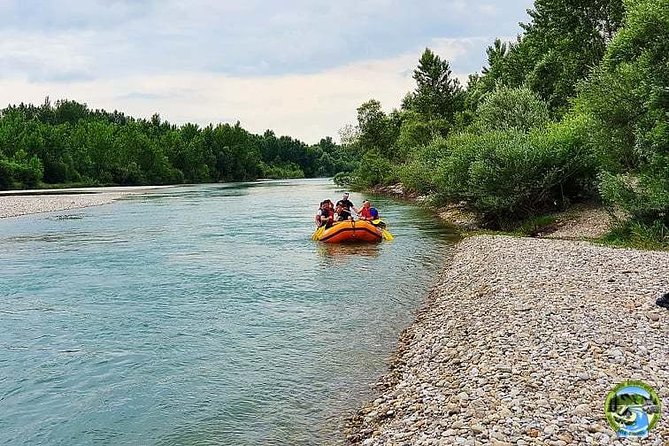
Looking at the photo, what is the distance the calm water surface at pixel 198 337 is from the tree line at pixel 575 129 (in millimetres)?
4841

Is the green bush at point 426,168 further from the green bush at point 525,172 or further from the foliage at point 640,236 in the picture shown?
the foliage at point 640,236

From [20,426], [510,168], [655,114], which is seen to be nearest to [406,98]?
[510,168]

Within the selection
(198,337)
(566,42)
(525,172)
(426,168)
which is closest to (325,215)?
(525,172)

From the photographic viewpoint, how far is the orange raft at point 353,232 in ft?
79.7

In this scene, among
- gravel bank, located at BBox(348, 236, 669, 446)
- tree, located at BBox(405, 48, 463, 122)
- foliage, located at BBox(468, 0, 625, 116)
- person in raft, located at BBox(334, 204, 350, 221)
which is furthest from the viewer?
tree, located at BBox(405, 48, 463, 122)

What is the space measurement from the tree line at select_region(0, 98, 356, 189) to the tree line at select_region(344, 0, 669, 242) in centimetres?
5818

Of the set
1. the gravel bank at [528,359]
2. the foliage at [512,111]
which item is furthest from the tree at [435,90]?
the gravel bank at [528,359]

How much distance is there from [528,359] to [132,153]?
114586mm

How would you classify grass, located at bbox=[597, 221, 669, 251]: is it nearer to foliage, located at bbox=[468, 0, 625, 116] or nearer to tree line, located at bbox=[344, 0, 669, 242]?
tree line, located at bbox=[344, 0, 669, 242]

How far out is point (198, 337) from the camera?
11828 mm

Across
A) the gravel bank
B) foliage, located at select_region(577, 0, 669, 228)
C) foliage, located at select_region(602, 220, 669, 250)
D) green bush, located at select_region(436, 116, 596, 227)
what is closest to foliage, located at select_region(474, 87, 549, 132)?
green bush, located at select_region(436, 116, 596, 227)

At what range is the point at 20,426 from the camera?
26.4ft

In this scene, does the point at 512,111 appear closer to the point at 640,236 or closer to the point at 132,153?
the point at 640,236

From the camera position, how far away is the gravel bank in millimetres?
6188
